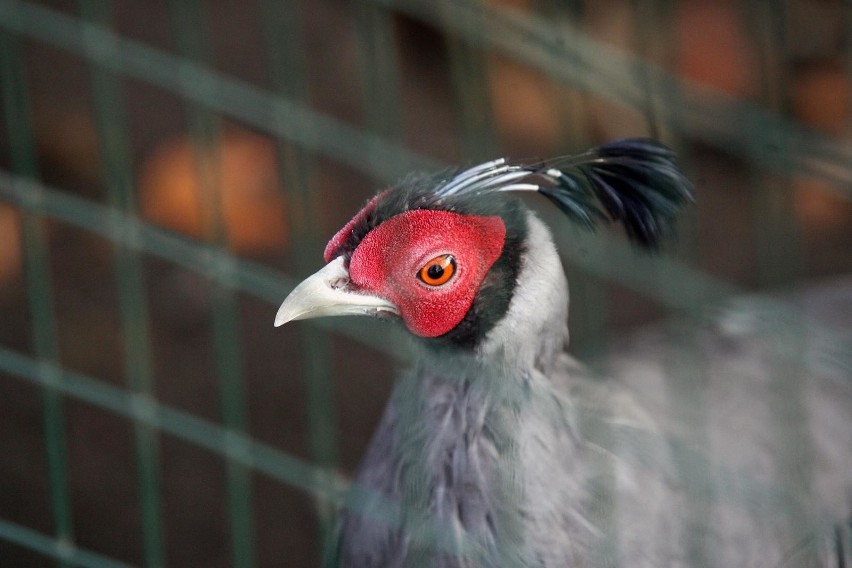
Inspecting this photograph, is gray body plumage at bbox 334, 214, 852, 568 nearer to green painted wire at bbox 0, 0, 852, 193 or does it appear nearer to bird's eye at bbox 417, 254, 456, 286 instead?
bird's eye at bbox 417, 254, 456, 286

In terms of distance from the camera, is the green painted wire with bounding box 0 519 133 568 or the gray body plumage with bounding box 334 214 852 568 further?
the green painted wire with bounding box 0 519 133 568

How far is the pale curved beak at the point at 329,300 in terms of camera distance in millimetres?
1341

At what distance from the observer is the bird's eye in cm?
136

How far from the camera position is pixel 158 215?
2.66 metres

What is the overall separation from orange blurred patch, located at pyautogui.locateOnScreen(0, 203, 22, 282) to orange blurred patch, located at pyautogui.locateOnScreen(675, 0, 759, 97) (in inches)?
69.3

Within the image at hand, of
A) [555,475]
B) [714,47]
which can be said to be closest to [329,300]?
[555,475]

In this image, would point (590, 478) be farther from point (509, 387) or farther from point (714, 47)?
point (714, 47)

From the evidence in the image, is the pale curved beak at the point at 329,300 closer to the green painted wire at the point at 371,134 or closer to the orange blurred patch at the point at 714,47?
the green painted wire at the point at 371,134

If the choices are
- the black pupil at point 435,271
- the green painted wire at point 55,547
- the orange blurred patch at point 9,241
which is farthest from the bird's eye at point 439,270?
the orange blurred patch at point 9,241

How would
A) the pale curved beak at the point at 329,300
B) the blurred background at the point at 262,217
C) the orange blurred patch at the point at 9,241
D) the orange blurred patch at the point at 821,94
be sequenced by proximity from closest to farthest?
the pale curved beak at the point at 329,300 < the blurred background at the point at 262,217 < the orange blurred patch at the point at 9,241 < the orange blurred patch at the point at 821,94

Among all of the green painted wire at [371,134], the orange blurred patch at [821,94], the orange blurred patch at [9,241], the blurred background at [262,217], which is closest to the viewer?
the green painted wire at [371,134]

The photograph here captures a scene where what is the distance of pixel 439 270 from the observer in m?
1.36

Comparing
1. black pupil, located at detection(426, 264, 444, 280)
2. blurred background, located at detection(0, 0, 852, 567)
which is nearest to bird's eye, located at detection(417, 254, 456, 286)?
black pupil, located at detection(426, 264, 444, 280)

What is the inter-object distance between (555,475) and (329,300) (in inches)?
13.8
